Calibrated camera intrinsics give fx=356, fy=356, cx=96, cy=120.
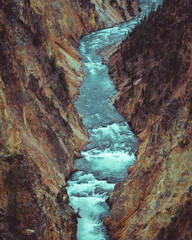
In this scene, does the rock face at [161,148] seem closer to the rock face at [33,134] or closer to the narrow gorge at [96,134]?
the narrow gorge at [96,134]

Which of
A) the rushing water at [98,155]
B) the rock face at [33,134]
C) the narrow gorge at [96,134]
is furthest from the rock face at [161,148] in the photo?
the rock face at [33,134]

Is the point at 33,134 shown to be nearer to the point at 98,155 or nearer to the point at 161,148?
the point at 161,148

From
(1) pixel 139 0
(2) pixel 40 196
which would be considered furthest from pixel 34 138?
(1) pixel 139 0

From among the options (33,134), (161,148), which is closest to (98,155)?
(33,134)

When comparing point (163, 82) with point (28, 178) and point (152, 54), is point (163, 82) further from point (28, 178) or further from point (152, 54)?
point (28, 178)

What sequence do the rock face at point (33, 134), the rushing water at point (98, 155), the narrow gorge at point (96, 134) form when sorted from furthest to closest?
1. the rushing water at point (98, 155)
2. the narrow gorge at point (96, 134)
3. the rock face at point (33, 134)
